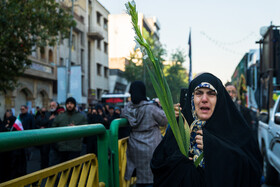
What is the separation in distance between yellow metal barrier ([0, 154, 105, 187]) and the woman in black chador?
0.59 m

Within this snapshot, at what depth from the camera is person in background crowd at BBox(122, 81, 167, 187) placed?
439 centimetres

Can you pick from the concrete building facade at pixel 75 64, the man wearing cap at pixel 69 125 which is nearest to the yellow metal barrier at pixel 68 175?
the man wearing cap at pixel 69 125

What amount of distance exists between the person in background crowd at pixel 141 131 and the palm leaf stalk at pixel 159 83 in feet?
7.34

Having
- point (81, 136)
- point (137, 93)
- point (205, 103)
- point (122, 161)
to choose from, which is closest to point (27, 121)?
point (137, 93)

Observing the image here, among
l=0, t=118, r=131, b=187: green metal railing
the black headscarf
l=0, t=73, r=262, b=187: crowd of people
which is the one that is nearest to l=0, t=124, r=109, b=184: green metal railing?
l=0, t=118, r=131, b=187: green metal railing

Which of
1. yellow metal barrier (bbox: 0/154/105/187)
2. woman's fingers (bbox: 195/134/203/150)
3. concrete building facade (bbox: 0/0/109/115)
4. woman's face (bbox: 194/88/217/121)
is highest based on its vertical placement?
concrete building facade (bbox: 0/0/109/115)

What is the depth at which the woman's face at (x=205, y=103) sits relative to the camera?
2334mm

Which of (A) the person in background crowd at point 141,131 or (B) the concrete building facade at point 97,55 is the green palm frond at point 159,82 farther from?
(B) the concrete building facade at point 97,55

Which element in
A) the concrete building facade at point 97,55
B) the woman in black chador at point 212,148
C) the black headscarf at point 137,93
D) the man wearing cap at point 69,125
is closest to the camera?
the woman in black chador at point 212,148

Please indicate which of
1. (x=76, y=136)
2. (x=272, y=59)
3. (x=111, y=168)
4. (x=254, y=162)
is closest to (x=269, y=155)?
(x=272, y=59)

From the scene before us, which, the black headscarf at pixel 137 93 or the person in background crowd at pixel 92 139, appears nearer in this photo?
the black headscarf at pixel 137 93

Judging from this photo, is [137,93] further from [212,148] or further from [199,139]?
[212,148]

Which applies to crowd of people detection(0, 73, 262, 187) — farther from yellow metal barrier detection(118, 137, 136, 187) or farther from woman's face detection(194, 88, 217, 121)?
yellow metal barrier detection(118, 137, 136, 187)

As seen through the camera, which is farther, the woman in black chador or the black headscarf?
the black headscarf
